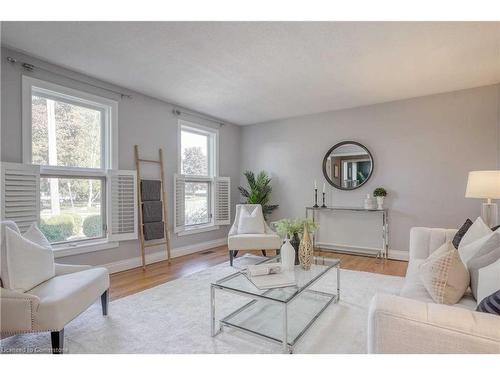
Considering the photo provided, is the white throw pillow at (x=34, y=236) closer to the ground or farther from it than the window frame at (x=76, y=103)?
closer to the ground

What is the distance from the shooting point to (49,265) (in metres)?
2.12

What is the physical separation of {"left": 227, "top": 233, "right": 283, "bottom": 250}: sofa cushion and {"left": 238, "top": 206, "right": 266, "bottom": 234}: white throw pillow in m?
0.27

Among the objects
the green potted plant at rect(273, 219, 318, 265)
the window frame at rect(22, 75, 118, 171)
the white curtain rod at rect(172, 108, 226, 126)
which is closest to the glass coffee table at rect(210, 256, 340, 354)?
the green potted plant at rect(273, 219, 318, 265)

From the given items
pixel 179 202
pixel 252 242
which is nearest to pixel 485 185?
pixel 252 242

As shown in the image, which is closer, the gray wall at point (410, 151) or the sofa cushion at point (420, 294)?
the sofa cushion at point (420, 294)

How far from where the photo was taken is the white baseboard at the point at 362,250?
4.33m

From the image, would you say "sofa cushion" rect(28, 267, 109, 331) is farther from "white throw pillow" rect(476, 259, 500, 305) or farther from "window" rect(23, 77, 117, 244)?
"white throw pillow" rect(476, 259, 500, 305)

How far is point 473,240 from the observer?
2.11 meters

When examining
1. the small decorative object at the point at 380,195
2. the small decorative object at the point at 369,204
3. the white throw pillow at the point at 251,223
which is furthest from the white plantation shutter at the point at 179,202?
the small decorative object at the point at 380,195

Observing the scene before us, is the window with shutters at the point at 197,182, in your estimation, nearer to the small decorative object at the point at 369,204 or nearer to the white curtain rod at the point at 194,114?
the white curtain rod at the point at 194,114

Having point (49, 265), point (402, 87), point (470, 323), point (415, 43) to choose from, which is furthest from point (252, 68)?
point (470, 323)

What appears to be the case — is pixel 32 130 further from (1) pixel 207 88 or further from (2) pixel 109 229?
(1) pixel 207 88

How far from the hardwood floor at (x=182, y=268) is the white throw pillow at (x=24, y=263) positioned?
94 centimetres

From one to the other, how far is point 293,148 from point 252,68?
95.2 inches
